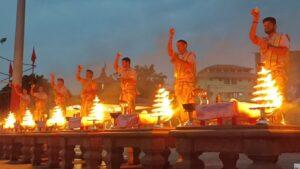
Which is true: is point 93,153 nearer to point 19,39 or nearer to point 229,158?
point 229,158

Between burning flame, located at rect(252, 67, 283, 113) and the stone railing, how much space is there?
0.54 m

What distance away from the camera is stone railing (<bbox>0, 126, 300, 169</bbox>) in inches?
202

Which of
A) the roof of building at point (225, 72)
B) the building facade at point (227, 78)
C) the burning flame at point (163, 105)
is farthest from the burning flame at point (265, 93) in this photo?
the roof of building at point (225, 72)

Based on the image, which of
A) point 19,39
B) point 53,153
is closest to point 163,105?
point 53,153

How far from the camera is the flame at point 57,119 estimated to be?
1306 centimetres

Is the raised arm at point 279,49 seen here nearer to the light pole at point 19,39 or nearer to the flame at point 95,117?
the flame at point 95,117

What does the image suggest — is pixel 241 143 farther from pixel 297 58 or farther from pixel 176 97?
pixel 297 58

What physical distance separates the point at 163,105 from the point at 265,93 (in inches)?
114

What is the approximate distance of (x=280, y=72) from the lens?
7.11 meters

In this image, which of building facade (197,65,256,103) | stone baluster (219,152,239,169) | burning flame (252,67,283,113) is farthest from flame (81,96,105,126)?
building facade (197,65,256,103)

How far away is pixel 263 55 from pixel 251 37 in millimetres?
495

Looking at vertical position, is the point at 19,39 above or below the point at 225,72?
above

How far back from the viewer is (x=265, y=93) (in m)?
5.94

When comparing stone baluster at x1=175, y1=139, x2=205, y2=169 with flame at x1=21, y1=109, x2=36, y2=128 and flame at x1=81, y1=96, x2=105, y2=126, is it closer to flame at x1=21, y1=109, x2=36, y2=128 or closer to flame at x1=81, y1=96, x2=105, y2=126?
flame at x1=81, y1=96, x2=105, y2=126
